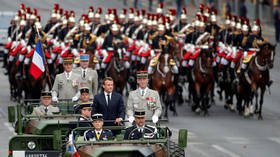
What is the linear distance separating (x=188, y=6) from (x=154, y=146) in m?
60.9

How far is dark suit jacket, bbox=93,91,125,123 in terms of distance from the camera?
24516mm

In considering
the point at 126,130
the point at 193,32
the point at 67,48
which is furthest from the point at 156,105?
the point at 67,48

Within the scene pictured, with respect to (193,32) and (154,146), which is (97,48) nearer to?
(193,32)

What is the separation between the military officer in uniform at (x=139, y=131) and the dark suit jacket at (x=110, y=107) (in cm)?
223

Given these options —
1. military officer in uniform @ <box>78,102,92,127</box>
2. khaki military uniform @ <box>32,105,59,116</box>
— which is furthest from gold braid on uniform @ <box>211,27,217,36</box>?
military officer in uniform @ <box>78,102,92,127</box>

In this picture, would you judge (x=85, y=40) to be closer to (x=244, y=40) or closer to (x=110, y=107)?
(x=244, y=40)

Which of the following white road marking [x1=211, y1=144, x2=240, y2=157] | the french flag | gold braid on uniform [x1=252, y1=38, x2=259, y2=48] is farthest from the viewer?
gold braid on uniform [x1=252, y1=38, x2=259, y2=48]

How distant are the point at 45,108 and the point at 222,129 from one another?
1035 centimetres

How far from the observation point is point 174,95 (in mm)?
39031

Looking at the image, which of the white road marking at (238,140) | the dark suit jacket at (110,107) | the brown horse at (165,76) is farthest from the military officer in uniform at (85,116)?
the brown horse at (165,76)

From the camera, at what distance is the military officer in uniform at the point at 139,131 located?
22062 millimetres

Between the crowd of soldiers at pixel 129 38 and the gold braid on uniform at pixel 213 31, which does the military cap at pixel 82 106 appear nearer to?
the crowd of soldiers at pixel 129 38

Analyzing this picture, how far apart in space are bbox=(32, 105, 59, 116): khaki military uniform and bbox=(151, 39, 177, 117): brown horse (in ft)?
39.6

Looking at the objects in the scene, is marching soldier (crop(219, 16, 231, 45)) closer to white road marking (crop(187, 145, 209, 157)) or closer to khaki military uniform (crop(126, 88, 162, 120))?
white road marking (crop(187, 145, 209, 157))
